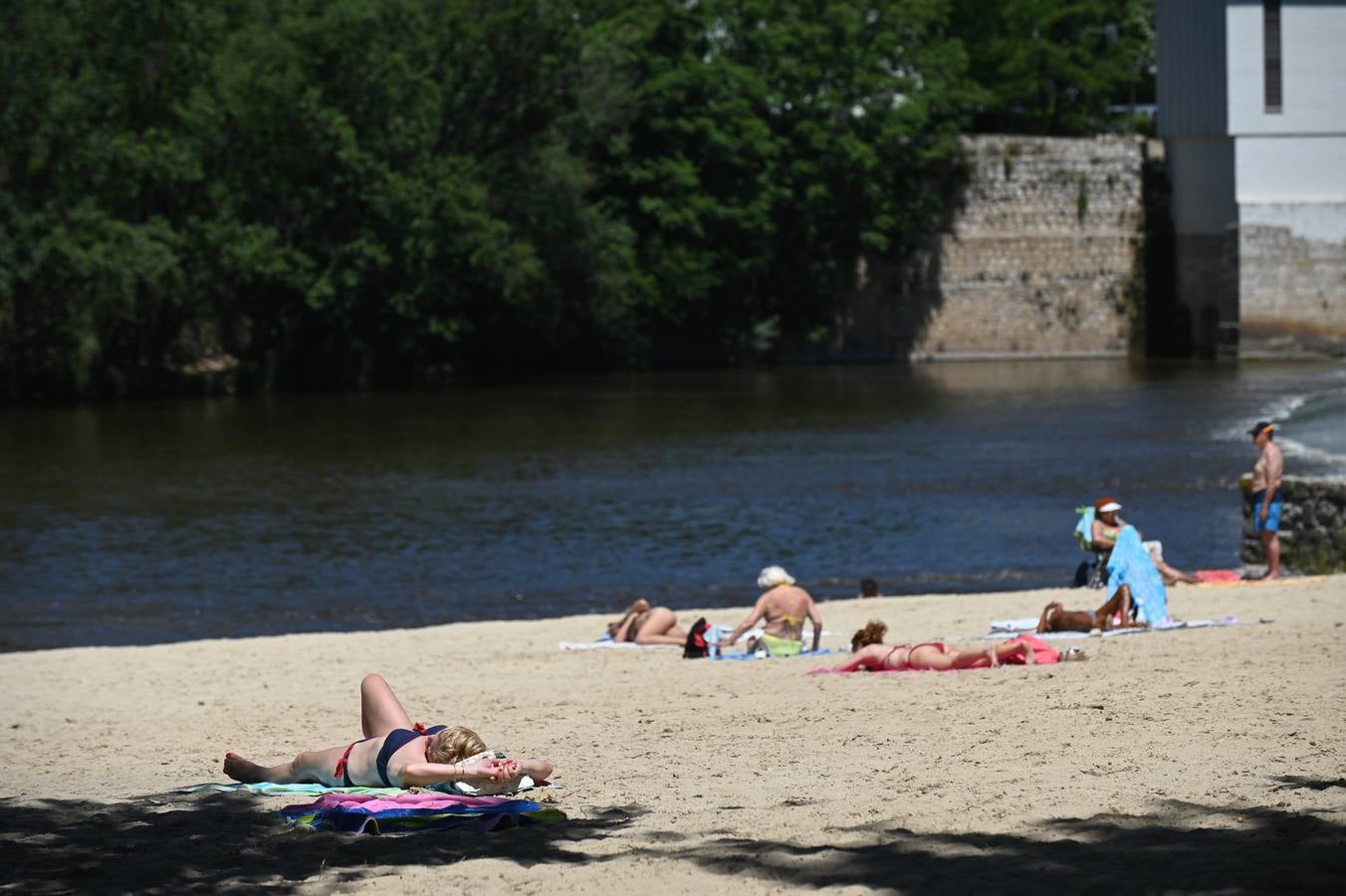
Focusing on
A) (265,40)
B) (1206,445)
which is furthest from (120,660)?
(265,40)

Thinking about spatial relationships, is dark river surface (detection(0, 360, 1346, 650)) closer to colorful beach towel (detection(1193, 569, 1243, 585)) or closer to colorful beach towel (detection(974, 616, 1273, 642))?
colorful beach towel (detection(1193, 569, 1243, 585))

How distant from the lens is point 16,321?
3734cm

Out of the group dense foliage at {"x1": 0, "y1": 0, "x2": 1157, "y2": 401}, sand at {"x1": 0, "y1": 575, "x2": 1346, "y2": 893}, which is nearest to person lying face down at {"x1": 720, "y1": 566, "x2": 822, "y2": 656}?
sand at {"x1": 0, "y1": 575, "x2": 1346, "y2": 893}

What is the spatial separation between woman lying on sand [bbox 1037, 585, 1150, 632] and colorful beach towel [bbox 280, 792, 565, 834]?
19.0 feet

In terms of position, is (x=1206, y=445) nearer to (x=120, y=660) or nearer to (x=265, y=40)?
(x=120, y=660)

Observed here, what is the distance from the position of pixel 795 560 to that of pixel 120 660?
7603 mm

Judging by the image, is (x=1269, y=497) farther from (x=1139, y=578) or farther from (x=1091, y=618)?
(x=1091, y=618)

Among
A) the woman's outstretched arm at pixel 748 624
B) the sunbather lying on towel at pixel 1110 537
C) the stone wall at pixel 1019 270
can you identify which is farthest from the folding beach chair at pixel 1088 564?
the stone wall at pixel 1019 270

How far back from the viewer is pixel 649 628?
44.5 feet

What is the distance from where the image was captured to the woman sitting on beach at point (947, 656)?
11.0 m

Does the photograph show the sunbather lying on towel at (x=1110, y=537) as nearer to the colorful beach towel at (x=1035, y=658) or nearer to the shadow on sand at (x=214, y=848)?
the colorful beach towel at (x=1035, y=658)

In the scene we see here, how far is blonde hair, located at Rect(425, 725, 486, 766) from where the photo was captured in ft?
25.0

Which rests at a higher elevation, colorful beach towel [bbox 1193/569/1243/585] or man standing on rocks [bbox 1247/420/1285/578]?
man standing on rocks [bbox 1247/420/1285/578]

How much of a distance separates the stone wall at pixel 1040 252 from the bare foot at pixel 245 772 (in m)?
Answer: 43.7
